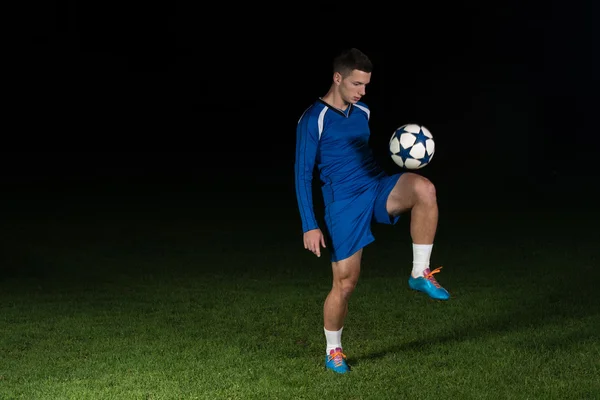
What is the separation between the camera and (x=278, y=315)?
7.63 meters

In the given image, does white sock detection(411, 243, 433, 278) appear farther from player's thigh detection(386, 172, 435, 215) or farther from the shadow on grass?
Answer: the shadow on grass

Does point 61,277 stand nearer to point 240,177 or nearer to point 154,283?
point 154,283

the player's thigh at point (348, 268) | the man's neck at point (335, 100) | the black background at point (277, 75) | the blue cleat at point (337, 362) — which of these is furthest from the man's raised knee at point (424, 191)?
the black background at point (277, 75)

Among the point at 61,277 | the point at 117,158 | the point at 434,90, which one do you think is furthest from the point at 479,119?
the point at 61,277

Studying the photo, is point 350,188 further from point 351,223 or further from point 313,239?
point 313,239

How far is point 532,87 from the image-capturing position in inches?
1264

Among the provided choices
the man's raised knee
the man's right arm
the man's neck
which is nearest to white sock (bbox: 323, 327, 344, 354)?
the man's right arm

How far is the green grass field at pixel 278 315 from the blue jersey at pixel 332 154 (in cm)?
117

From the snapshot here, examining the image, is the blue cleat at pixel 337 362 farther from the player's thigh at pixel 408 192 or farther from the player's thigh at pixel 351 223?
the player's thigh at pixel 408 192

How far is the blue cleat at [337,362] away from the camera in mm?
5754

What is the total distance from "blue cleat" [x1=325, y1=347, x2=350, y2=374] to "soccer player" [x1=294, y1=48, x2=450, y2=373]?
296mm

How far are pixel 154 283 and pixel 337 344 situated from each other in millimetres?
3903

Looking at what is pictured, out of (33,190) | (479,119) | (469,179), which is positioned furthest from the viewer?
(479,119)

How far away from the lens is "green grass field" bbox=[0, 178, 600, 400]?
5.55m
